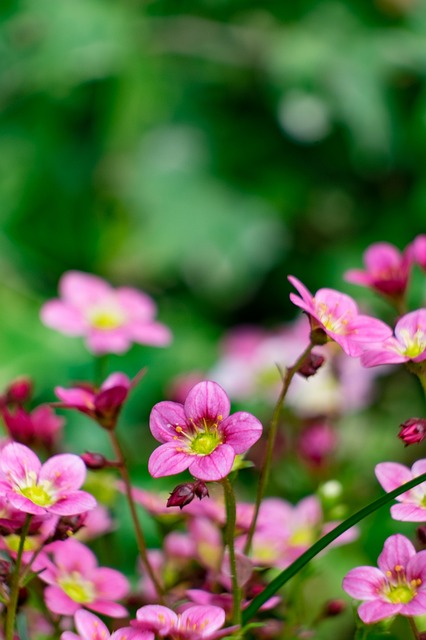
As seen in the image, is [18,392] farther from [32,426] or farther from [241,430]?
[241,430]

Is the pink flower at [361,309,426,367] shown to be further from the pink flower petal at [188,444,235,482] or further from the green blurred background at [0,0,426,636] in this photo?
the green blurred background at [0,0,426,636]

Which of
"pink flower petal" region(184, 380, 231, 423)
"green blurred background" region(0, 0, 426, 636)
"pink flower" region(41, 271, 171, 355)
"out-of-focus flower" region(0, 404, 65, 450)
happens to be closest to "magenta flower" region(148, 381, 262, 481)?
"pink flower petal" region(184, 380, 231, 423)

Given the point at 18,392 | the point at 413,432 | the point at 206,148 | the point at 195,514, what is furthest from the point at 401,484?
the point at 206,148

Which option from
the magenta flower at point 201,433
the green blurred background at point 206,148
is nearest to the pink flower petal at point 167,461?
the magenta flower at point 201,433

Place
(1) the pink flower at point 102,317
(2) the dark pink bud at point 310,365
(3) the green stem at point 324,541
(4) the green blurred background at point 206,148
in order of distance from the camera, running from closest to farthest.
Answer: (3) the green stem at point 324,541 → (2) the dark pink bud at point 310,365 → (1) the pink flower at point 102,317 → (4) the green blurred background at point 206,148

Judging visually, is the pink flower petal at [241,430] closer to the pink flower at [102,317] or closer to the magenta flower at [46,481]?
the magenta flower at [46,481]

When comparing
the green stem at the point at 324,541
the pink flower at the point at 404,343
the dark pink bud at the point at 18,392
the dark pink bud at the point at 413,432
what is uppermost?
the dark pink bud at the point at 18,392
